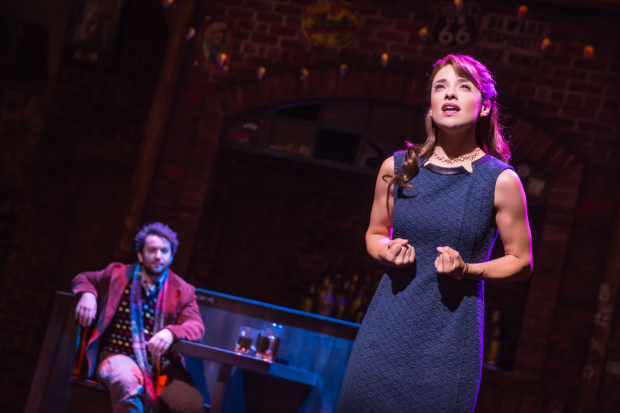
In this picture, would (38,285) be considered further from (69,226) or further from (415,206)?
(415,206)

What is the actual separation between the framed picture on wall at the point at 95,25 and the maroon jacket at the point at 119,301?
7.35 feet

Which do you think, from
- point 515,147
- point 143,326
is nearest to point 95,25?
point 143,326

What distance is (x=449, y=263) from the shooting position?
3.93 ft

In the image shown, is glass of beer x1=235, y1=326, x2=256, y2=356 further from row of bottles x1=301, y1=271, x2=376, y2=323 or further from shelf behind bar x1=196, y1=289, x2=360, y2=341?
row of bottles x1=301, y1=271, x2=376, y2=323

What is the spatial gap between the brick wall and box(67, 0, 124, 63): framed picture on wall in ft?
2.06

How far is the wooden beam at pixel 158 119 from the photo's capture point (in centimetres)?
449

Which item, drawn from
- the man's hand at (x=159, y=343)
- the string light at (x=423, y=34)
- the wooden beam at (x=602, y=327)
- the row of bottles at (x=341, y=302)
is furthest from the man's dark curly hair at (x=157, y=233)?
the wooden beam at (x=602, y=327)

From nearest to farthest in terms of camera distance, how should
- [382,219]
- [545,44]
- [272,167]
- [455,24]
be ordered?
1. [382,219]
2. [545,44]
3. [455,24]
4. [272,167]

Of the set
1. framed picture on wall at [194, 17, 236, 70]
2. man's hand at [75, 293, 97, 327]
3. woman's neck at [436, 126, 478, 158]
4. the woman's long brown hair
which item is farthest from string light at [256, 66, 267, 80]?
woman's neck at [436, 126, 478, 158]

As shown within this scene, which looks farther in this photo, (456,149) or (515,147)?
(515,147)

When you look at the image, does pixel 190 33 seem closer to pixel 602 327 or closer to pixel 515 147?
pixel 515 147

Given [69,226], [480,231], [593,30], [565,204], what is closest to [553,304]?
[565,204]

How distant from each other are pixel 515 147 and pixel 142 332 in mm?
2631

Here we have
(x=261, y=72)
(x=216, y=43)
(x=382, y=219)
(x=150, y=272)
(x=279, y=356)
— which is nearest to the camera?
(x=382, y=219)
